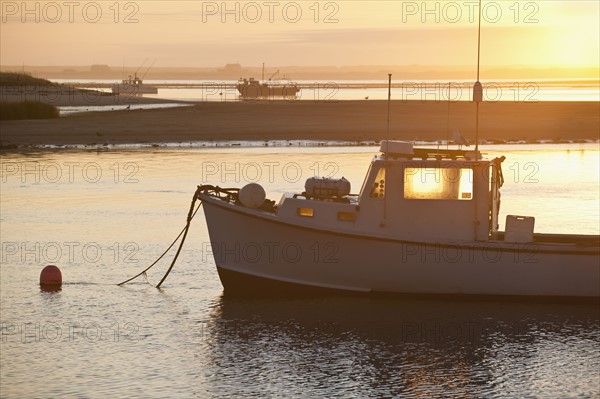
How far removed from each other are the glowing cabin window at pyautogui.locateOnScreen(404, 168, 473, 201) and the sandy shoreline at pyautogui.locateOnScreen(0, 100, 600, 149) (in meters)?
35.3

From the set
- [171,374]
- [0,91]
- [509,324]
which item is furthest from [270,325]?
[0,91]

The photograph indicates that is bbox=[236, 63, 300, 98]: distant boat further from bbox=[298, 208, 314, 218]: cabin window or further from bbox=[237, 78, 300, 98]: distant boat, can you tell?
bbox=[298, 208, 314, 218]: cabin window

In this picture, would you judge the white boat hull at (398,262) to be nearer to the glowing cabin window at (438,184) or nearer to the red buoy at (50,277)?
the glowing cabin window at (438,184)

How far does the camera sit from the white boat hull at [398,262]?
2064cm

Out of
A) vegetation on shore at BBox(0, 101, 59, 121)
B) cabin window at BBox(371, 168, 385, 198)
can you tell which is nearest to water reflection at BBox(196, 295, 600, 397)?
cabin window at BBox(371, 168, 385, 198)

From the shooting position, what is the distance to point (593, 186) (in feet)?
129

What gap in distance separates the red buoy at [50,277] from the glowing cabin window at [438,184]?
7854mm

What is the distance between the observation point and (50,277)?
2242 centimetres

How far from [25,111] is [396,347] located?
54.2 m

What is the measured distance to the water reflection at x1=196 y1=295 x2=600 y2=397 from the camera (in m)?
16.4

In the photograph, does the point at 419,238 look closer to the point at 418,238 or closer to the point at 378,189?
the point at 418,238

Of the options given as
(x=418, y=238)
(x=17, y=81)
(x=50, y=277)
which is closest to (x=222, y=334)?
(x=418, y=238)

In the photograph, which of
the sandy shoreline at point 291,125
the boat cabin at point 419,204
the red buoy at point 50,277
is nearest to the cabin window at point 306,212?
the boat cabin at point 419,204

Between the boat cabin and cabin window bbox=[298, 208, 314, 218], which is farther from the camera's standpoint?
cabin window bbox=[298, 208, 314, 218]
